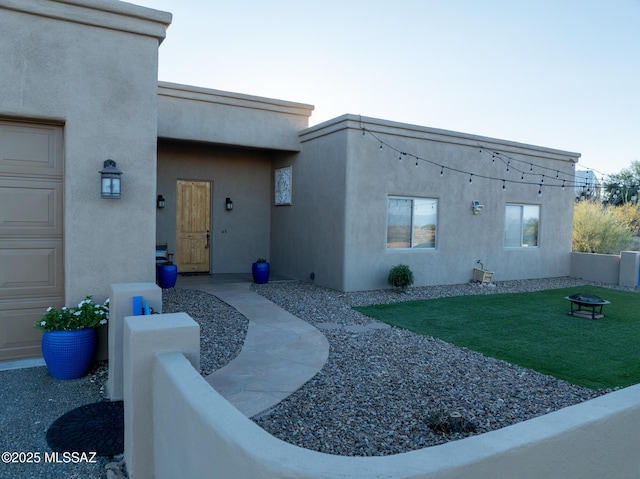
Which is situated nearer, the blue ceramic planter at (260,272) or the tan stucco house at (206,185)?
the tan stucco house at (206,185)

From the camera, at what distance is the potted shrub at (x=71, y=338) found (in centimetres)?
450

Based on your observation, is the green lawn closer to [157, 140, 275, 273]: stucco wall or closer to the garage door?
the garage door

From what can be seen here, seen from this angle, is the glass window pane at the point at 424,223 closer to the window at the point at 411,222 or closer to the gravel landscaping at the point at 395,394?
the window at the point at 411,222

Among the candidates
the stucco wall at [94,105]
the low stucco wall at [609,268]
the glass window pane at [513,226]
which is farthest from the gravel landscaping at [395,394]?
the low stucco wall at [609,268]

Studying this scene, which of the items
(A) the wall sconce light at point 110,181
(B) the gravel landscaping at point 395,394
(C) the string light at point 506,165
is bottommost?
(B) the gravel landscaping at point 395,394

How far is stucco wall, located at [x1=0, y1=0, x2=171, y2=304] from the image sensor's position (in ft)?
15.5

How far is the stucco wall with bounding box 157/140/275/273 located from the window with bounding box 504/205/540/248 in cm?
663

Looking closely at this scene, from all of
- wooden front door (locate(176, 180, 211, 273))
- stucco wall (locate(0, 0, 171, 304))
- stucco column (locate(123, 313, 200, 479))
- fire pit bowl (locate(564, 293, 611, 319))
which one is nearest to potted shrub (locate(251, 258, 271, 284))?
wooden front door (locate(176, 180, 211, 273))

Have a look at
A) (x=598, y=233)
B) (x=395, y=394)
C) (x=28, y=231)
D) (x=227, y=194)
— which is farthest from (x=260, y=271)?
(x=598, y=233)

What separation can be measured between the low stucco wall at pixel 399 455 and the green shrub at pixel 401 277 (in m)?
6.82

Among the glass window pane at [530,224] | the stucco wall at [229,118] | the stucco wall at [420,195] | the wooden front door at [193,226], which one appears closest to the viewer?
the stucco wall at [420,195]

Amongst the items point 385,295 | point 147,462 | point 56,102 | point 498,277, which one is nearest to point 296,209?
point 385,295

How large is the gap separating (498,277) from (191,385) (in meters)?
11.0

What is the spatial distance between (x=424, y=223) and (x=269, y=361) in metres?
6.45
